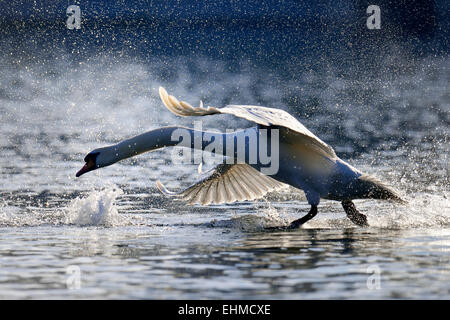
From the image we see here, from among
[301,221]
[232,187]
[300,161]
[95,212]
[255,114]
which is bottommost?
[301,221]

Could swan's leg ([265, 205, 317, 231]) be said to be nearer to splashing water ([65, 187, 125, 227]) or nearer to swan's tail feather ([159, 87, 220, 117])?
splashing water ([65, 187, 125, 227])

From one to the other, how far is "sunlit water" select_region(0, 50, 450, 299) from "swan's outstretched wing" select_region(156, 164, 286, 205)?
0.26 meters

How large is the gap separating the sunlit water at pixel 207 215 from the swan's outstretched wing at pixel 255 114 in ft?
3.68

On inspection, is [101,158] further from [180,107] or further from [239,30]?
[239,30]

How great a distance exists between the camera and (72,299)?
7250 millimetres

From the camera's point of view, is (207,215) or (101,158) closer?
(101,158)

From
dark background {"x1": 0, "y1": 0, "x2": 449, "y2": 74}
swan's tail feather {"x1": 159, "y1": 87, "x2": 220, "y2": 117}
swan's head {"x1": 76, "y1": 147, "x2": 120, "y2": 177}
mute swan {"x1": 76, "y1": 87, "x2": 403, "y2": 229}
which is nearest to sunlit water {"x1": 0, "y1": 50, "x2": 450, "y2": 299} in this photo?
mute swan {"x1": 76, "y1": 87, "x2": 403, "y2": 229}

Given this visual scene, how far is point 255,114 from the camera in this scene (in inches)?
396

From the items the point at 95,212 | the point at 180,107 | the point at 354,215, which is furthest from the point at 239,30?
the point at 180,107

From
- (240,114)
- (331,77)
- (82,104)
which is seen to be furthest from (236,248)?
(331,77)

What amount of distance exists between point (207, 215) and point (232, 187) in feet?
1.96

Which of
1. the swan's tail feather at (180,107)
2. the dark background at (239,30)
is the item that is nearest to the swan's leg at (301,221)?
the swan's tail feather at (180,107)

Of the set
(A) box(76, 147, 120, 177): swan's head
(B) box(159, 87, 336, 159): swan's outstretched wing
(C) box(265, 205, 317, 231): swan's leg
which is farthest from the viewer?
(C) box(265, 205, 317, 231): swan's leg

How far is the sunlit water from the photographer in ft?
25.7
